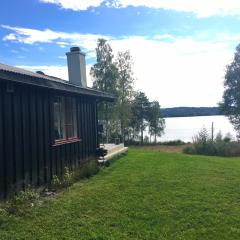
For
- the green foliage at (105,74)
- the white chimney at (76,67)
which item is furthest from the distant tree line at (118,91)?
the white chimney at (76,67)

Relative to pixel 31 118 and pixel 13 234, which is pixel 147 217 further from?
pixel 31 118

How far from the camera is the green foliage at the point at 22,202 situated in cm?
669

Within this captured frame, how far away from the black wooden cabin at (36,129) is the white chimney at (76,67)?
2629mm

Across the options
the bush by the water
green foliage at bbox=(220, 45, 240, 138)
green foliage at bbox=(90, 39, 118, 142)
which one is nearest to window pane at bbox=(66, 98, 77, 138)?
the bush by the water

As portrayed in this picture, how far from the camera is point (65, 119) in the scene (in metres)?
10.7

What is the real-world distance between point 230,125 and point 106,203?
1136 inches

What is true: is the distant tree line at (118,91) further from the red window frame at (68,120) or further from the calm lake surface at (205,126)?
the red window frame at (68,120)

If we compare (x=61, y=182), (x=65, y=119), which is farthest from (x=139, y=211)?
(x=65, y=119)

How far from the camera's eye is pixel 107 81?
94.4ft

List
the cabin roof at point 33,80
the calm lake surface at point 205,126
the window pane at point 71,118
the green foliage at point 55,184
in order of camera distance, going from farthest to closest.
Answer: the calm lake surface at point 205,126 < the window pane at point 71,118 < the green foliage at point 55,184 < the cabin roof at point 33,80

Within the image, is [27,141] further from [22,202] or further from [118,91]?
[118,91]

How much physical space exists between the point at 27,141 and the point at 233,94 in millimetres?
27346

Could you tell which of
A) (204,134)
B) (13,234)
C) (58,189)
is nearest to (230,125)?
(204,134)

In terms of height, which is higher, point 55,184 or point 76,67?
point 76,67
